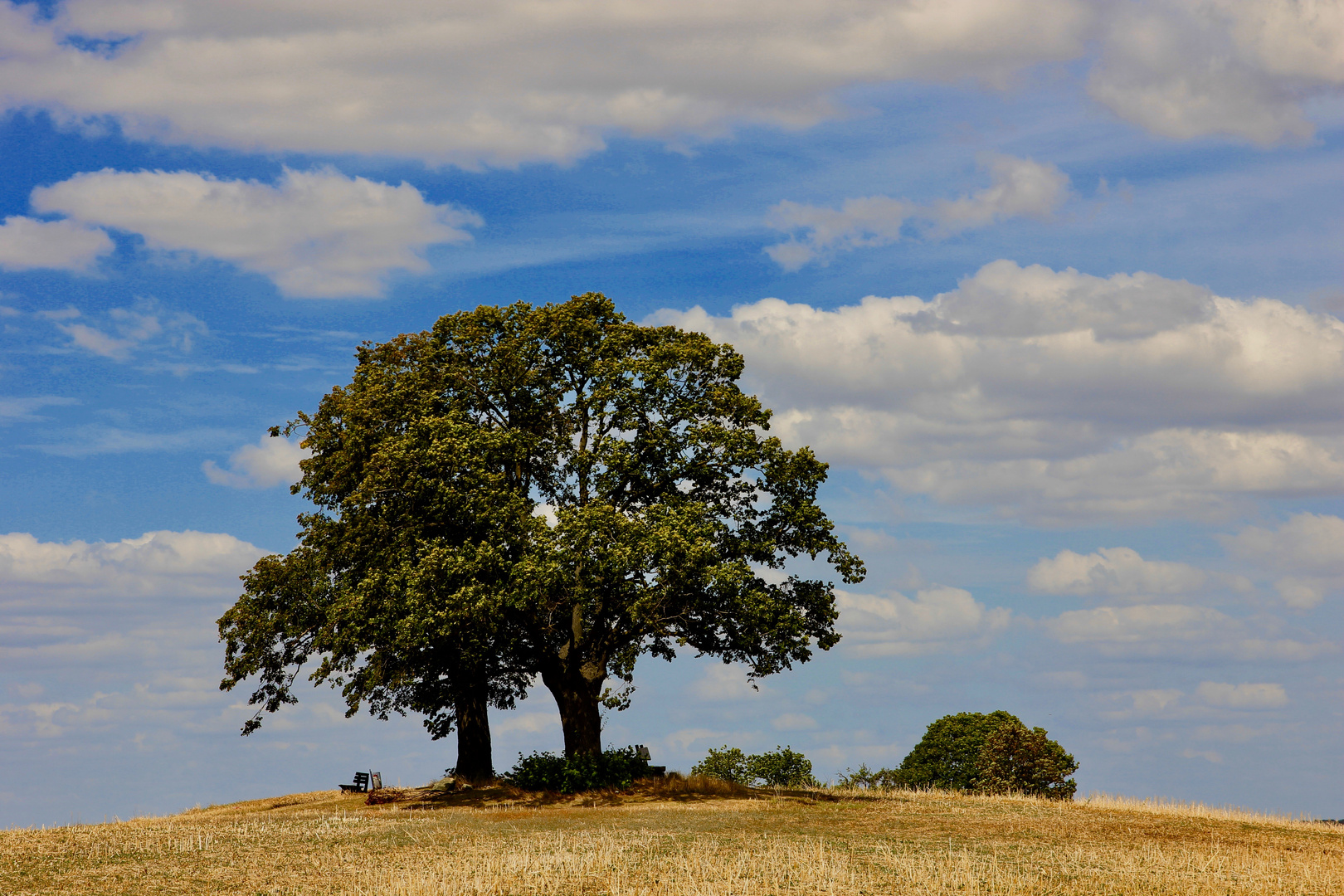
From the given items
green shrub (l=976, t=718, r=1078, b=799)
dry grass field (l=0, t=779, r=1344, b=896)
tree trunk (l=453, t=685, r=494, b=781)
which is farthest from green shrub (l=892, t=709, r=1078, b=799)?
tree trunk (l=453, t=685, r=494, b=781)

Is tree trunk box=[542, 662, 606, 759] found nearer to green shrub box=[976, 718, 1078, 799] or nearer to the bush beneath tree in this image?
the bush beneath tree

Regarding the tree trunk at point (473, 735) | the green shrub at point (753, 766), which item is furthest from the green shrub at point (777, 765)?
the tree trunk at point (473, 735)

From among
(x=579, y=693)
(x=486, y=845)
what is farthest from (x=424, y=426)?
(x=486, y=845)

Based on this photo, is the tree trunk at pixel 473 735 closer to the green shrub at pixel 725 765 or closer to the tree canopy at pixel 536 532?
the tree canopy at pixel 536 532

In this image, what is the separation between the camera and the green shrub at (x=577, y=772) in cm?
4319

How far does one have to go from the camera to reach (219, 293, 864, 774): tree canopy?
134 ft

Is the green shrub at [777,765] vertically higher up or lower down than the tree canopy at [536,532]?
lower down

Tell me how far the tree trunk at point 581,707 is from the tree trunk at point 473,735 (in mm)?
5406

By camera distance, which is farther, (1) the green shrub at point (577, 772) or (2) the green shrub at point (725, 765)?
(2) the green shrub at point (725, 765)

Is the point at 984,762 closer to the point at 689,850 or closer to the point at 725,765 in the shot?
the point at 725,765

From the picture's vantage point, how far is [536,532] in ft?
138

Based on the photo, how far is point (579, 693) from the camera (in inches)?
1774

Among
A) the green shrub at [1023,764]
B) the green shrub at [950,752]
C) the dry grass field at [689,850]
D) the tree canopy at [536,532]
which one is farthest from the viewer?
the green shrub at [950,752]

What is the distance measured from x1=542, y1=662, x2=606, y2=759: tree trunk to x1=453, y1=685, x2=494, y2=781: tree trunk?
541 cm
